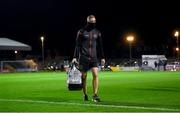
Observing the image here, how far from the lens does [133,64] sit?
63.5 metres

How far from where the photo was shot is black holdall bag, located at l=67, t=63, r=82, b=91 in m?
16.1

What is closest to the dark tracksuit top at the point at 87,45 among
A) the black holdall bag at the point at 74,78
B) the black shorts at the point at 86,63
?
the black shorts at the point at 86,63

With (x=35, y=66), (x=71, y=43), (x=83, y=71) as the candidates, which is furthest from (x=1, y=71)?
(x=83, y=71)

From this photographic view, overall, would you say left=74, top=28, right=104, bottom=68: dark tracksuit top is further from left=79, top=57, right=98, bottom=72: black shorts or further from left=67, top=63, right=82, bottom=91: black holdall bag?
left=67, top=63, right=82, bottom=91: black holdall bag

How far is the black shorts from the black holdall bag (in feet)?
12.9

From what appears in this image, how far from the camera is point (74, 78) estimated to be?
1644 centimetres

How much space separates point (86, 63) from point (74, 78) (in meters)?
4.50

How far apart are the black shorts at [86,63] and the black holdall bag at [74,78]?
393cm

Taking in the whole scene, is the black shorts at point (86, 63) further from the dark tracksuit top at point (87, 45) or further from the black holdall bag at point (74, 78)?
the black holdall bag at point (74, 78)

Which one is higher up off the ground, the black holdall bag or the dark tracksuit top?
the dark tracksuit top

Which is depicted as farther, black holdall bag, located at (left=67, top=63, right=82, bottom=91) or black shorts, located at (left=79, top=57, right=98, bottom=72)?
black holdall bag, located at (left=67, top=63, right=82, bottom=91)

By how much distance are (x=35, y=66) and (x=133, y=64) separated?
42.7ft

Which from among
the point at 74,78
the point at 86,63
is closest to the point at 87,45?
the point at 86,63

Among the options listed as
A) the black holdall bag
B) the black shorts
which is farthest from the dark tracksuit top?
the black holdall bag
